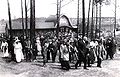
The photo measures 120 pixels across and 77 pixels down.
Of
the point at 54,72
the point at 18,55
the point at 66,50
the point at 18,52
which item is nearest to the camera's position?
the point at 54,72

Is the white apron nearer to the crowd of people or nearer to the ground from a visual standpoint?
the crowd of people

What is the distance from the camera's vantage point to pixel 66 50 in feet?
48.8

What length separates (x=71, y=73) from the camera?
1388cm

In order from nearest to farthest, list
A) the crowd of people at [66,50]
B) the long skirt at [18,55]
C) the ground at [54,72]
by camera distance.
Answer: the ground at [54,72] → the crowd of people at [66,50] → the long skirt at [18,55]

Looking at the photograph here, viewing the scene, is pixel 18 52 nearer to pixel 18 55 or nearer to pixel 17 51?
pixel 17 51

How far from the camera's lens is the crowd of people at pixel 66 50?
48.9 ft

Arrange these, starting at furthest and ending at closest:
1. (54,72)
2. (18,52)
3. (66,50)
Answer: (18,52) → (66,50) → (54,72)

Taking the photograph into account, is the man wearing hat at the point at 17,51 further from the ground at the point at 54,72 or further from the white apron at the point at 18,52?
the ground at the point at 54,72

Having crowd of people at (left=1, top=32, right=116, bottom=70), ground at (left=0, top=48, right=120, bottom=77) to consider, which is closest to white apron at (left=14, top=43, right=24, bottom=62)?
crowd of people at (left=1, top=32, right=116, bottom=70)

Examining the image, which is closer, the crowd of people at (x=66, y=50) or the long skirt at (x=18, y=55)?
the crowd of people at (x=66, y=50)

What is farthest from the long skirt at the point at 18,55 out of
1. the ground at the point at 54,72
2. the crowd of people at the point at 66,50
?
the ground at the point at 54,72

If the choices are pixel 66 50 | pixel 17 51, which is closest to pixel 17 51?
pixel 17 51

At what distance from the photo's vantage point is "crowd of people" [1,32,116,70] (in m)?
14.9

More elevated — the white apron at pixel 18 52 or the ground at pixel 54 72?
the white apron at pixel 18 52
